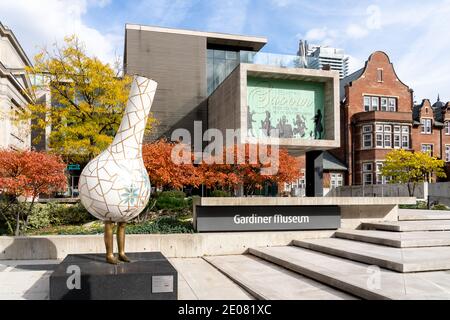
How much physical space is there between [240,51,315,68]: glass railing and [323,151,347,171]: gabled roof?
1784cm

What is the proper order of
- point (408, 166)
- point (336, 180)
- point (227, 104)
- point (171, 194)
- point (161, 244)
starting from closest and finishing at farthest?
point (161, 244)
point (171, 194)
point (227, 104)
point (408, 166)
point (336, 180)

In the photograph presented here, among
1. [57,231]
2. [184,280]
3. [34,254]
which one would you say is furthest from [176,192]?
[184,280]

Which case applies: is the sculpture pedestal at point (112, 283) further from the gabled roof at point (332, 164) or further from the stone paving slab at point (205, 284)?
the gabled roof at point (332, 164)

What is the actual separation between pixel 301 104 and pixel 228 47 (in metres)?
18.1


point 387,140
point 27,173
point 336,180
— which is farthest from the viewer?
point 336,180

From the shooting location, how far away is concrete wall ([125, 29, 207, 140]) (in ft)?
122

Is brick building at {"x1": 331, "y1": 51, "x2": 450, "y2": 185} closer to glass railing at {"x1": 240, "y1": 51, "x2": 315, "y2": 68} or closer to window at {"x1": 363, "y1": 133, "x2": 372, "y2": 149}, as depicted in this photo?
window at {"x1": 363, "y1": 133, "x2": 372, "y2": 149}

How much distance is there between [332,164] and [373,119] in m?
6.05

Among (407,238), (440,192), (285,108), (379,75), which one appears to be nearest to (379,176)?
(440,192)

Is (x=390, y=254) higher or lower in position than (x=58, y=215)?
lower

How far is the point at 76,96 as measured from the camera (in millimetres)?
21719

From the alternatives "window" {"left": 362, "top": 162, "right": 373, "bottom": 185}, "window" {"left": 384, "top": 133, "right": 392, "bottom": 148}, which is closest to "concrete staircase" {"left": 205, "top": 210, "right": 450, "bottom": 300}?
"window" {"left": 362, "top": 162, "right": 373, "bottom": 185}

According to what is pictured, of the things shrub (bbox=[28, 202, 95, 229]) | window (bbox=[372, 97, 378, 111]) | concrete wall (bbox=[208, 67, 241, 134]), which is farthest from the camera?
window (bbox=[372, 97, 378, 111])

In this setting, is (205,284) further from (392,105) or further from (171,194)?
(392,105)
